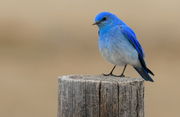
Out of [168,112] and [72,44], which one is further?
[72,44]

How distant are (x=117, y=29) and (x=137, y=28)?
312 inches

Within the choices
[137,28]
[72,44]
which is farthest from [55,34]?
[137,28]

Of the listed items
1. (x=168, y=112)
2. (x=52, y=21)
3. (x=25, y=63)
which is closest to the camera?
(x=168, y=112)

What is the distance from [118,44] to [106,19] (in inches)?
11.1

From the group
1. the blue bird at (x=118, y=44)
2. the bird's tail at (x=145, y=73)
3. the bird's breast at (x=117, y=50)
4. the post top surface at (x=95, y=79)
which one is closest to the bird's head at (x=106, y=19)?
the blue bird at (x=118, y=44)

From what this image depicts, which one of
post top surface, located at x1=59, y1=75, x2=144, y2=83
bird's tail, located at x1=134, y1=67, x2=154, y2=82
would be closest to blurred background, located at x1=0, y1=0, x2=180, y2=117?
bird's tail, located at x1=134, y1=67, x2=154, y2=82

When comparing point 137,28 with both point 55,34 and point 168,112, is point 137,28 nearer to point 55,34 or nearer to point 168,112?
point 55,34

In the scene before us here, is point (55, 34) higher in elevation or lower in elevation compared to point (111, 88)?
higher

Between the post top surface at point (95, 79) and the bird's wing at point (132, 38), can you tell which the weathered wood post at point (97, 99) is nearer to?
the post top surface at point (95, 79)

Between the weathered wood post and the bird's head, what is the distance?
248 cm

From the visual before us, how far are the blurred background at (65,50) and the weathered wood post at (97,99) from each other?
5945mm

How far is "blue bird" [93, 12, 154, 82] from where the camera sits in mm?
7918

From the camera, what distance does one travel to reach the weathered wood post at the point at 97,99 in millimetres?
5410

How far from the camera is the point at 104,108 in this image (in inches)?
213
